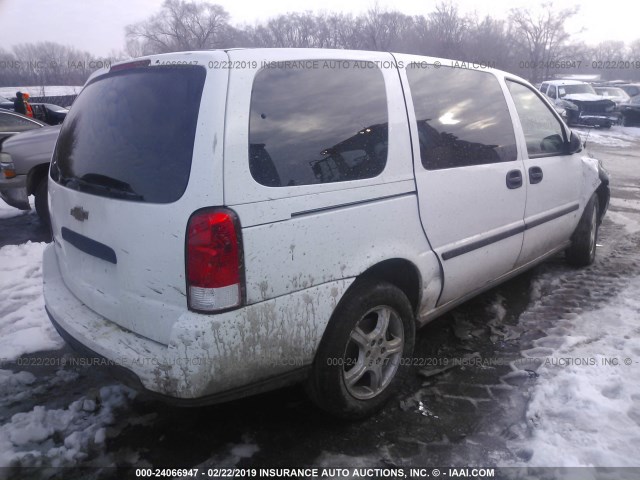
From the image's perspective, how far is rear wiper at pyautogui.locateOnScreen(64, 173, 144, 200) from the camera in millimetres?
2006

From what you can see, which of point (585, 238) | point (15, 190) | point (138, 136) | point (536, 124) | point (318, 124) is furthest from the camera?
A: point (15, 190)

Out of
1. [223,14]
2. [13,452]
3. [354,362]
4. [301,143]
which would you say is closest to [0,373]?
[13,452]

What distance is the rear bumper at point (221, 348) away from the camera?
6.11 feet

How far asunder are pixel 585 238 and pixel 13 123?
881 centimetres

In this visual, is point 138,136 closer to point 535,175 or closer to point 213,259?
point 213,259

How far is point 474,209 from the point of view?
9.53 ft

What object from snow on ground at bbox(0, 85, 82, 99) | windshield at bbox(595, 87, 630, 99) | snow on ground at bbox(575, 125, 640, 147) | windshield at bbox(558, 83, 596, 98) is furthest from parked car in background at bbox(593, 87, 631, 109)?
snow on ground at bbox(0, 85, 82, 99)

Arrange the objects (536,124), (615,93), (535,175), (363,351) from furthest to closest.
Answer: (615,93) → (536,124) → (535,175) → (363,351)

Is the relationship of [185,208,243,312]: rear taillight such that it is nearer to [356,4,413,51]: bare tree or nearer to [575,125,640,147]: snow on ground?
[575,125,640,147]: snow on ground

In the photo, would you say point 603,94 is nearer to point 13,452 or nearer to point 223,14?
point 13,452

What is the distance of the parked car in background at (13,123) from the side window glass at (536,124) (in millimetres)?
7959

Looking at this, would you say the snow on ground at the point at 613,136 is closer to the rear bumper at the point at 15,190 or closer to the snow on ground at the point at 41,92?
the rear bumper at the point at 15,190

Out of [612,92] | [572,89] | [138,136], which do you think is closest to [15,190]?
[138,136]

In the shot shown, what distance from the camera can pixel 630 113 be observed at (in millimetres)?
20328
